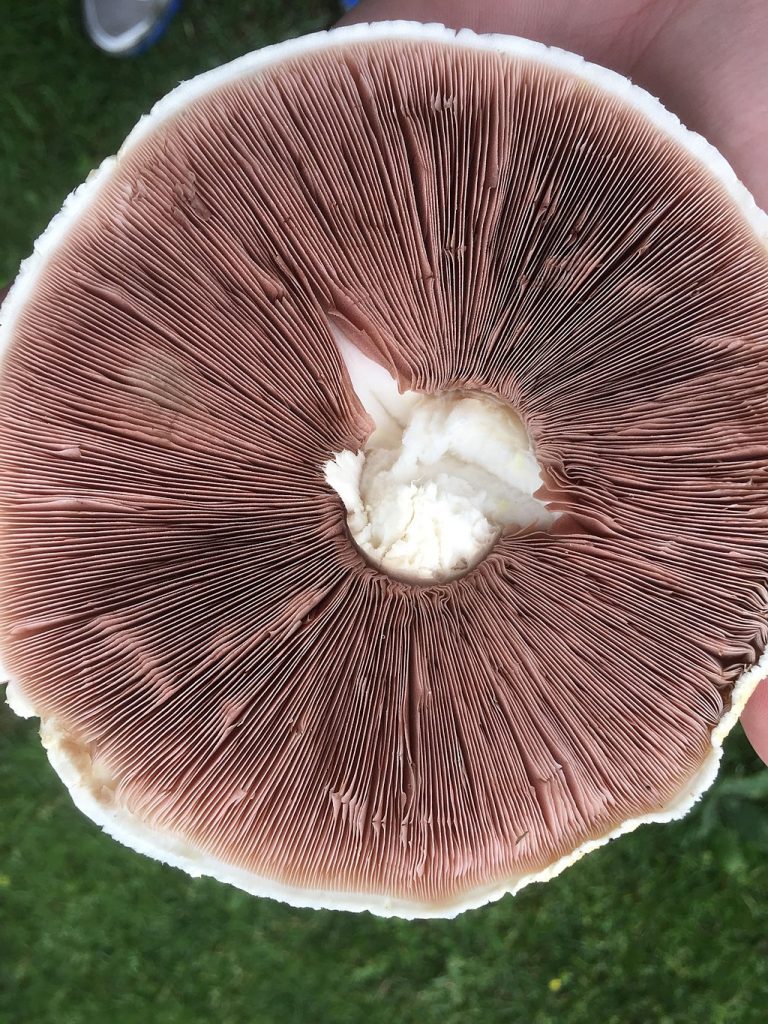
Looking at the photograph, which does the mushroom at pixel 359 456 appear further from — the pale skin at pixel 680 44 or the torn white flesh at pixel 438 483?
the pale skin at pixel 680 44

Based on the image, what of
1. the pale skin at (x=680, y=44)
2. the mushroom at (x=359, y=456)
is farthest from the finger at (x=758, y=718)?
the mushroom at (x=359, y=456)

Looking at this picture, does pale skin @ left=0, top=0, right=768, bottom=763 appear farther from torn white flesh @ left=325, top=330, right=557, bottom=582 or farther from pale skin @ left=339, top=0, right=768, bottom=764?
torn white flesh @ left=325, top=330, right=557, bottom=582

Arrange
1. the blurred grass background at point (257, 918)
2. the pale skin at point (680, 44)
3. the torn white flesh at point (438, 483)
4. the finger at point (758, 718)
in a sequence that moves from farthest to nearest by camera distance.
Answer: the blurred grass background at point (257, 918), the finger at point (758, 718), the pale skin at point (680, 44), the torn white flesh at point (438, 483)

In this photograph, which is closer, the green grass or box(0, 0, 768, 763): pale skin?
box(0, 0, 768, 763): pale skin

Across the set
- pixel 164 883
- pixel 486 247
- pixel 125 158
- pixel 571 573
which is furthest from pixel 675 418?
pixel 164 883

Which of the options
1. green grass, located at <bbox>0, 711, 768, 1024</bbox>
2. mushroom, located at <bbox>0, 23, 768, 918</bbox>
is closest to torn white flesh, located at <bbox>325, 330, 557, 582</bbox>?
mushroom, located at <bbox>0, 23, 768, 918</bbox>
